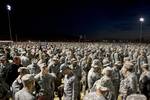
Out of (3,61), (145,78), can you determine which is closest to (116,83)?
(145,78)

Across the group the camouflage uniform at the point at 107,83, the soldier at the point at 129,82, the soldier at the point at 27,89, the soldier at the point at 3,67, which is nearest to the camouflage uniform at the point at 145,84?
the soldier at the point at 129,82

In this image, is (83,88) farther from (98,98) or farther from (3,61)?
(98,98)

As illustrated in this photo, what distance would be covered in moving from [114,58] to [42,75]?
1478cm

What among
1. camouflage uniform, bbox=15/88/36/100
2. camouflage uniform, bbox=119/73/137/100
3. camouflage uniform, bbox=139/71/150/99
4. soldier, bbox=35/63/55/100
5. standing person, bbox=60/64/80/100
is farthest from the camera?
camouflage uniform, bbox=139/71/150/99

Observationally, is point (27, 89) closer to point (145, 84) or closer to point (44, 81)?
point (44, 81)

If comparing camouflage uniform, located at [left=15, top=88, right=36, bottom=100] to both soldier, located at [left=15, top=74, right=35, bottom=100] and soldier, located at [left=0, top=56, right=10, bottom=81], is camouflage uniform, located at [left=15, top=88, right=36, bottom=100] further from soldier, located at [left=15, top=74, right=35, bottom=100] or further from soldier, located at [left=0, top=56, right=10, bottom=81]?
soldier, located at [left=0, top=56, right=10, bottom=81]

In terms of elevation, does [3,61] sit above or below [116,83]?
above

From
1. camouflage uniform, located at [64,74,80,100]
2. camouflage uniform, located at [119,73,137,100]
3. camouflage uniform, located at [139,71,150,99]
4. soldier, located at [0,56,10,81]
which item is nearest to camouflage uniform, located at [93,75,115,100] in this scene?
camouflage uniform, located at [119,73,137,100]

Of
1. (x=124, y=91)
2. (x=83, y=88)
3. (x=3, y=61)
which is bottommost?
(x=83, y=88)

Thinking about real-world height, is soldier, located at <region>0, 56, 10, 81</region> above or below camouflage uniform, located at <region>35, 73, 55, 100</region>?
above

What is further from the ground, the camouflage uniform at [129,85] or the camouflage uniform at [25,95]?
the camouflage uniform at [25,95]

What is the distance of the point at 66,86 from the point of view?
981 centimetres

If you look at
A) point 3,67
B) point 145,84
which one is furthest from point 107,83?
point 3,67

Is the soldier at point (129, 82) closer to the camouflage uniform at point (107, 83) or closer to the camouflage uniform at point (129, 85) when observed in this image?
the camouflage uniform at point (129, 85)
